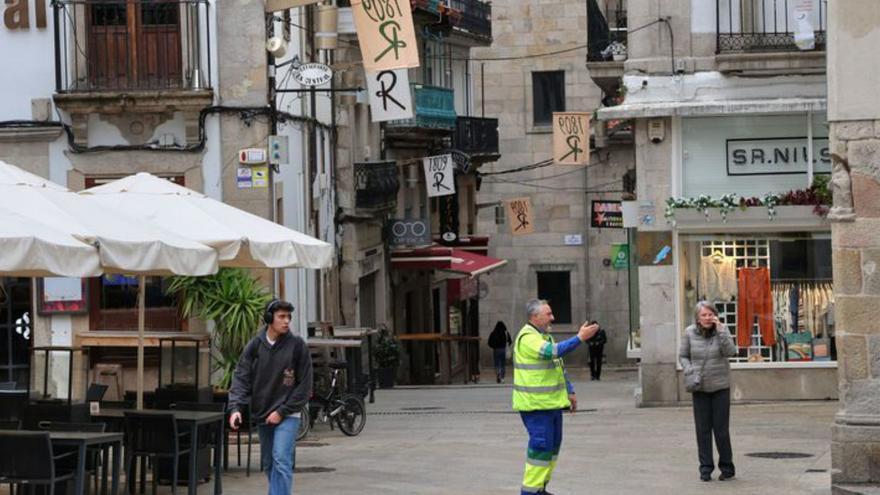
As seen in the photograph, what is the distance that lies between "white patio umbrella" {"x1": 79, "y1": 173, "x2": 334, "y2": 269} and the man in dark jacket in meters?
2.99

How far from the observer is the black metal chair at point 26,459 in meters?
12.9

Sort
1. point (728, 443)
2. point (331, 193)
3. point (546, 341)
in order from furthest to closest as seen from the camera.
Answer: point (331, 193), point (728, 443), point (546, 341)

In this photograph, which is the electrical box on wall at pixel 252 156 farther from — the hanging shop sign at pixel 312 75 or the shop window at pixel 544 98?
the shop window at pixel 544 98

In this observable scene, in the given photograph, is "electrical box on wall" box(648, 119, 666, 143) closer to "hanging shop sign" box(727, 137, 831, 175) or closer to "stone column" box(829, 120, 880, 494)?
"hanging shop sign" box(727, 137, 831, 175)

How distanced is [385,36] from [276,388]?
11.1m

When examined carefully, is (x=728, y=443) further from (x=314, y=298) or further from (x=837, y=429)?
(x=314, y=298)

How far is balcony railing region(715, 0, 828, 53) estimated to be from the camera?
2523 cm

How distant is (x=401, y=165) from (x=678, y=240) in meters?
15.4

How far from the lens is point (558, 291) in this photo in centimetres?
5122

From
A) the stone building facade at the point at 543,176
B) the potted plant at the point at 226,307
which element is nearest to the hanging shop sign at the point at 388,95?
the potted plant at the point at 226,307

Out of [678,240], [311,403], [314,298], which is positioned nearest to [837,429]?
[311,403]

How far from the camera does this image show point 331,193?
3228 cm

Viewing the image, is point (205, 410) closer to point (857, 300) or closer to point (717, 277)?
point (857, 300)

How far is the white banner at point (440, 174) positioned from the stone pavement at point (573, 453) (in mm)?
13411
